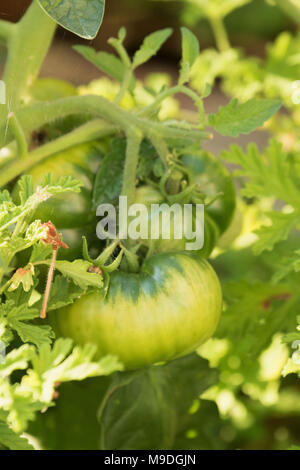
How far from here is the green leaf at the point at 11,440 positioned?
1.20 ft

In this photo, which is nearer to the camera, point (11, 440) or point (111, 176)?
point (11, 440)

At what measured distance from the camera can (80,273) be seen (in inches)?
15.2

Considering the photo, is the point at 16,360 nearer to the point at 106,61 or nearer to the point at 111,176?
the point at 111,176

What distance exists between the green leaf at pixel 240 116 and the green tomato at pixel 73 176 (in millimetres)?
100

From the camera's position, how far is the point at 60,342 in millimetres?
339

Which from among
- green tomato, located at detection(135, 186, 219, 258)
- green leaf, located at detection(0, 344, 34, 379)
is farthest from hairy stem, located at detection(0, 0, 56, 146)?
green leaf, located at detection(0, 344, 34, 379)

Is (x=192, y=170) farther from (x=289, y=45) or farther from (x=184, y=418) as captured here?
(x=289, y=45)

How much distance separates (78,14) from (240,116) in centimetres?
13

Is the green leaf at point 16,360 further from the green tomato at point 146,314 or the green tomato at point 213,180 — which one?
the green tomato at point 213,180

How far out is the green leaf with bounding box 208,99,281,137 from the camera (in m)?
0.44

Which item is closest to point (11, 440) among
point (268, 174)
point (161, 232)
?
point (161, 232)

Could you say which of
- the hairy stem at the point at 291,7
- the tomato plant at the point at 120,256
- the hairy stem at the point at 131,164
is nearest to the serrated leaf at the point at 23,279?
the tomato plant at the point at 120,256

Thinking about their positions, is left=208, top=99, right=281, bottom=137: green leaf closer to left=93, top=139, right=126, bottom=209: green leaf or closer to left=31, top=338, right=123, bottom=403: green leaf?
left=93, top=139, right=126, bottom=209: green leaf

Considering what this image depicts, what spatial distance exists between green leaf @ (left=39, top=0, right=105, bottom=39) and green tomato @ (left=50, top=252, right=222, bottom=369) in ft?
0.51
